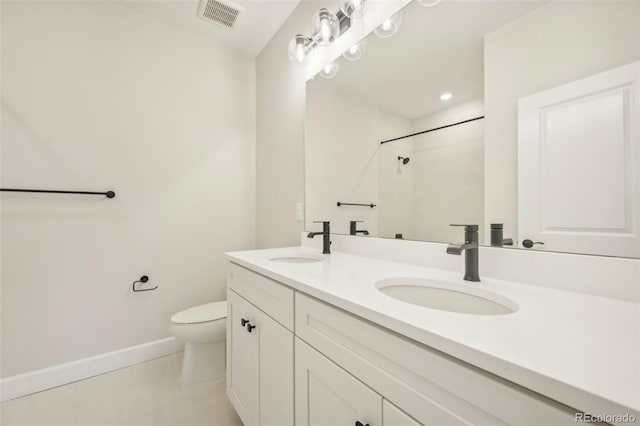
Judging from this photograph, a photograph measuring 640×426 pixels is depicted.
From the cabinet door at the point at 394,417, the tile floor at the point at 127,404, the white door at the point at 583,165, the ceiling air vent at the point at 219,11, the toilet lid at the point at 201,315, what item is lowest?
the tile floor at the point at 127,404

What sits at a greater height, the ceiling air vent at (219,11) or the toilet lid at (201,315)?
the ceiling air vent at (219,11)

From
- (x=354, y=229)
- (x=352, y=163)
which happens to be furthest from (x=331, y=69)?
(x=354, y=229)

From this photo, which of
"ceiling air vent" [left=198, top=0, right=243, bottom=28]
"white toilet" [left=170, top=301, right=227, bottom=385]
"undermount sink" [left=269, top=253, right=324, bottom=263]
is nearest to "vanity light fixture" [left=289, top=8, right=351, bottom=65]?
"ceiling air vent" [left=198, top=0, right=243, bottom=28]

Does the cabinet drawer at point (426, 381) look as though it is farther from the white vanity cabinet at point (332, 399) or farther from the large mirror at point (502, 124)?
the large mirror at point (502, 124)

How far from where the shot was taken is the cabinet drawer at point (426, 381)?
0.34 meters

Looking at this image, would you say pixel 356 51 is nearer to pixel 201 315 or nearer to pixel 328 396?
pixel 328 396

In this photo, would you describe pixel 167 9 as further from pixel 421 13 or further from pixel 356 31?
pixel 421 13

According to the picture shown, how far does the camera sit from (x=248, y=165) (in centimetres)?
229

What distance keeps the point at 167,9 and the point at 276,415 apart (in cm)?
246

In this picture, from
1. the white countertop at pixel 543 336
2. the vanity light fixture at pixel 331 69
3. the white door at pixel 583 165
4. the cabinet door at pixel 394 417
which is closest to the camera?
the white countertop at pixel 543 336

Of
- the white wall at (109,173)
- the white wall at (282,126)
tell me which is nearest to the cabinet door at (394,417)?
the white wall at (282,126)

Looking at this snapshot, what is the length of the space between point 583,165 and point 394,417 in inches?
29.6

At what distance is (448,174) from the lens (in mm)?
972

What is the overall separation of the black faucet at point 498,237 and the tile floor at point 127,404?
1.42 m
